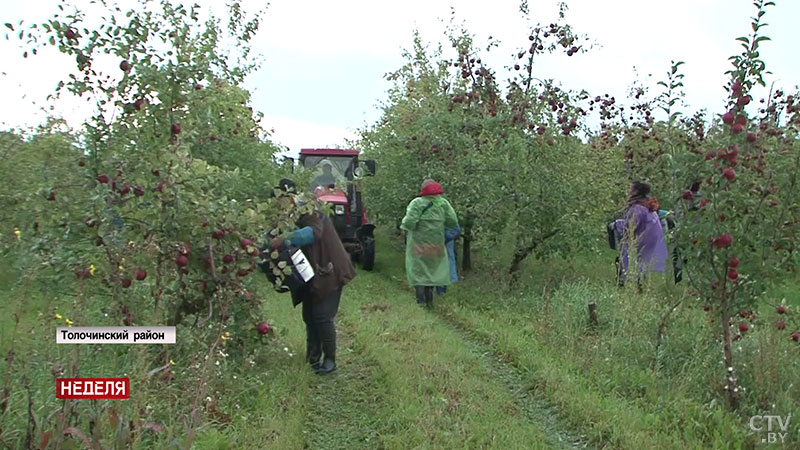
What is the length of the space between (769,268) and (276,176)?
713cm

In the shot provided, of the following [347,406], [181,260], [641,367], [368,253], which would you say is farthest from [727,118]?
[368,253]

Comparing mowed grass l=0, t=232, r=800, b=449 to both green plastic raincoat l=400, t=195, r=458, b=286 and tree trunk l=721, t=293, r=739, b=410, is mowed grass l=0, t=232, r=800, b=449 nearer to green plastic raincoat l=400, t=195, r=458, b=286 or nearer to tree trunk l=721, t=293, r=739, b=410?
tree trunk l=721, t=293, r=739, b=410

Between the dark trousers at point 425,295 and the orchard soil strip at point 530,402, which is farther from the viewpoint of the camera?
the dark trousers at point 425,295

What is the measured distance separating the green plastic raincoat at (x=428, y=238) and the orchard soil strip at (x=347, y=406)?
282 centimetres

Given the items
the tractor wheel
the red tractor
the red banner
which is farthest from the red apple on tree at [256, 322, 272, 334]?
the tractor wheel

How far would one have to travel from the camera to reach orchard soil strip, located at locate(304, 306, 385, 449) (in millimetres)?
4496

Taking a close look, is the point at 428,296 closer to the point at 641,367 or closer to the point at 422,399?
the point at 641,367

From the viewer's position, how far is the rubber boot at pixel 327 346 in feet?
19.2

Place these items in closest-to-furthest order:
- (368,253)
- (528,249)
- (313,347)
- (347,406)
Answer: (347,406) < (313,347) < (528,249) < (368,253)

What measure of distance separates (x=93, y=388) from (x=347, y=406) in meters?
1.98

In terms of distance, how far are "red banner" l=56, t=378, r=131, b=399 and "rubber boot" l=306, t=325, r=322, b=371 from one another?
7.52 ft

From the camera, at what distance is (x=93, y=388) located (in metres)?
3.64

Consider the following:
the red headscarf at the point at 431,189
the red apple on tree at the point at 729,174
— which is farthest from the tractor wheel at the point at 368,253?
the red apple on tree at the point at 729,174
